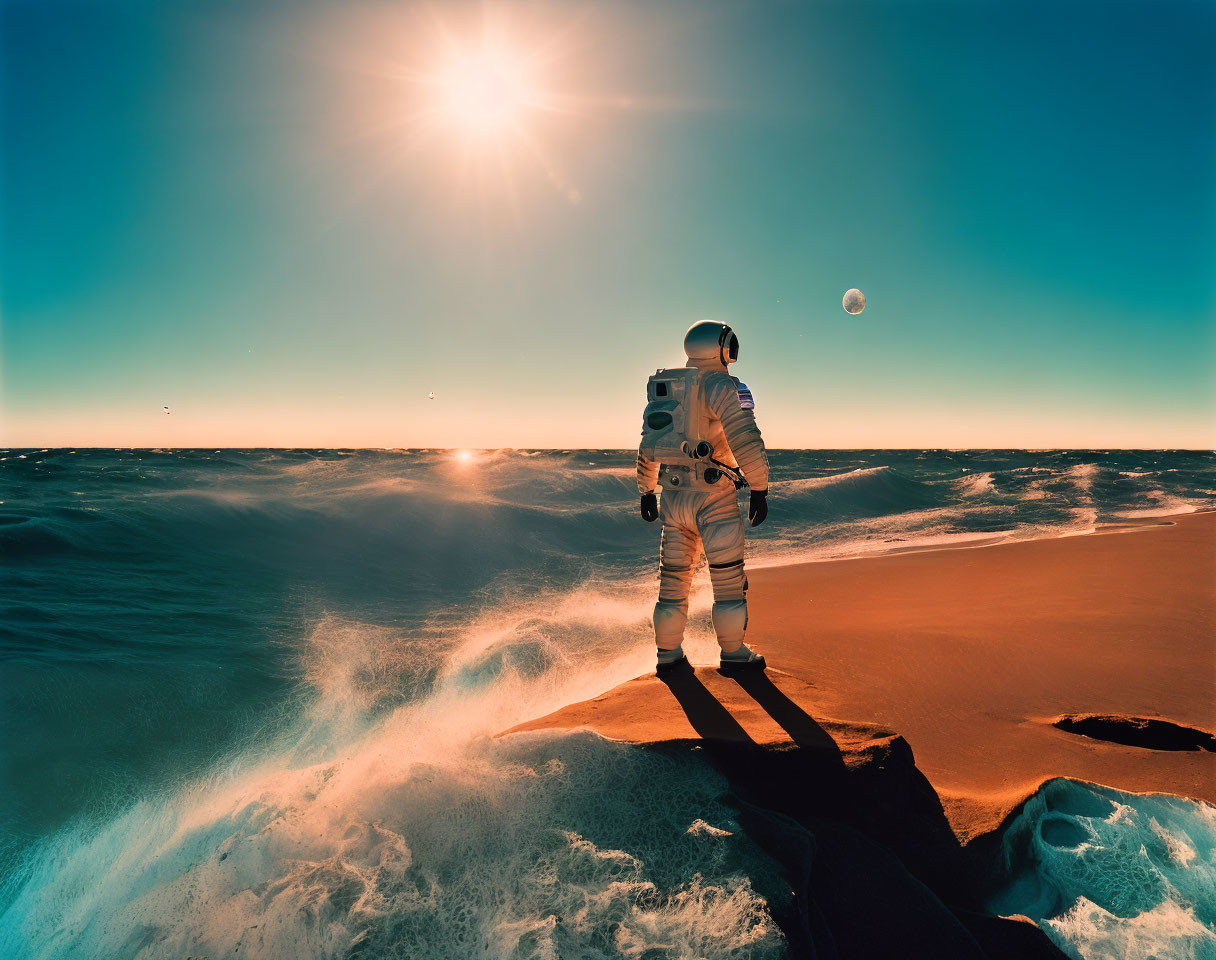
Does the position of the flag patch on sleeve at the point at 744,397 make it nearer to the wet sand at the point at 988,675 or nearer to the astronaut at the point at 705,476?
the astronaut at the point at 705,476

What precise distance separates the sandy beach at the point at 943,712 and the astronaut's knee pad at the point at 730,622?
257 millimetres

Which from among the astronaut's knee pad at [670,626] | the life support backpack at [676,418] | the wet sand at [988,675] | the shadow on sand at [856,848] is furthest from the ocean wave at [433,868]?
the life support backpack at [676,418]

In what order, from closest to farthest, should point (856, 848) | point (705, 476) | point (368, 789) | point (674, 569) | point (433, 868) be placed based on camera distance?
1. point (433, 868)
2. point (856, 848)
3. point (368, 789)
4. point (705, 476)
5. point (674, 569)

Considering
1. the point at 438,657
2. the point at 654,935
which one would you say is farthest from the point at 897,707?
the point at 438,657

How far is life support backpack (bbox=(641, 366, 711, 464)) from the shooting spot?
385cm

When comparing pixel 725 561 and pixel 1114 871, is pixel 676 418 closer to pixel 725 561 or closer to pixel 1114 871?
pixel 725 561

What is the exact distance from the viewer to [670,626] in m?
3.84

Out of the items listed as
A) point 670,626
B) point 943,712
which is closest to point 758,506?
point 670,626

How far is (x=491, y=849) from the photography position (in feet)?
6.07

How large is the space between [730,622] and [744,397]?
1.48 m

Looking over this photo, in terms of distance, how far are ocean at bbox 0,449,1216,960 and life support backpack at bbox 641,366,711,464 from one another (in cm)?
185

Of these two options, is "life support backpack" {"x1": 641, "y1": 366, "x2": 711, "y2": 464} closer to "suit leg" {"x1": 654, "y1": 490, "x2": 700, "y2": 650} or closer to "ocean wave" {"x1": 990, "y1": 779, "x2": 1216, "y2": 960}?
"suit leg" {"x1": 654, "y1": 490, "x2": 700, "y2": 650}

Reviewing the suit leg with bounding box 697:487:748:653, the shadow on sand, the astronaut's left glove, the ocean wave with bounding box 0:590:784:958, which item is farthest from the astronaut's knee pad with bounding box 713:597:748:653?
the ocean wave with bounding box 0:590:784:958

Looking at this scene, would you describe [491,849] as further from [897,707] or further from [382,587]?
[382,587]
